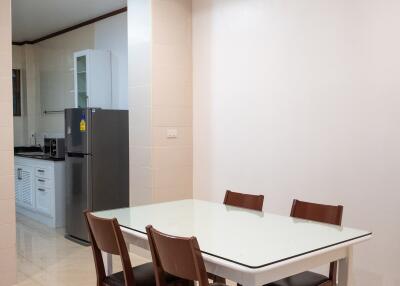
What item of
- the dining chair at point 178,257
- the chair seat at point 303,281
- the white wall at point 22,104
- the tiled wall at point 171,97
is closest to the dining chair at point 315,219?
the chair seat at point 303,281

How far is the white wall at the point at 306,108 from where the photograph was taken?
300 cm

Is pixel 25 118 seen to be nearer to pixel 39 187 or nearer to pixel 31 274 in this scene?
pixel 39 187

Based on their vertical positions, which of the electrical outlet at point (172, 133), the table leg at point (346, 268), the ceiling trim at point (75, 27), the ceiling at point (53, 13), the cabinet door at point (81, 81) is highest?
the ceiling at point (53, 13)

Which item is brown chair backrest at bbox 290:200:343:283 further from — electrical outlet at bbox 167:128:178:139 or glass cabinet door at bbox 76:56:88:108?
glass cabinet door at bbox 76:56:88:108

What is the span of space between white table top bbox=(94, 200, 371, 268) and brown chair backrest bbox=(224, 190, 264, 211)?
0.18 m

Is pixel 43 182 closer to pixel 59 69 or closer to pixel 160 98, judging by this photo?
pixel 59 69

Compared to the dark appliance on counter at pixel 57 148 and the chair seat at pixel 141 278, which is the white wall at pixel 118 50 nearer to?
the dark appliance on counter at pixel 57 148

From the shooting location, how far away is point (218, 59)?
4195 millimetres

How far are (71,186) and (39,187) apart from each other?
104 centimetres

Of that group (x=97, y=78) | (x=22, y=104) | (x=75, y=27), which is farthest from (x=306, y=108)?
(x=22, y=104)

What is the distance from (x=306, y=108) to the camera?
11.4ft

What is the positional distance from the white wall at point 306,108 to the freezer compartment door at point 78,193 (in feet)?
4.03

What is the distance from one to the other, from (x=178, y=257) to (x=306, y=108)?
196 cm

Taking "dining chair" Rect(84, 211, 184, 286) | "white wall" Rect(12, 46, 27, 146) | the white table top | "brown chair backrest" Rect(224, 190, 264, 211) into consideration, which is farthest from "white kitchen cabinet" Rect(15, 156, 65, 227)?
"dining chair" Rect(84, 211, 184, 286)
